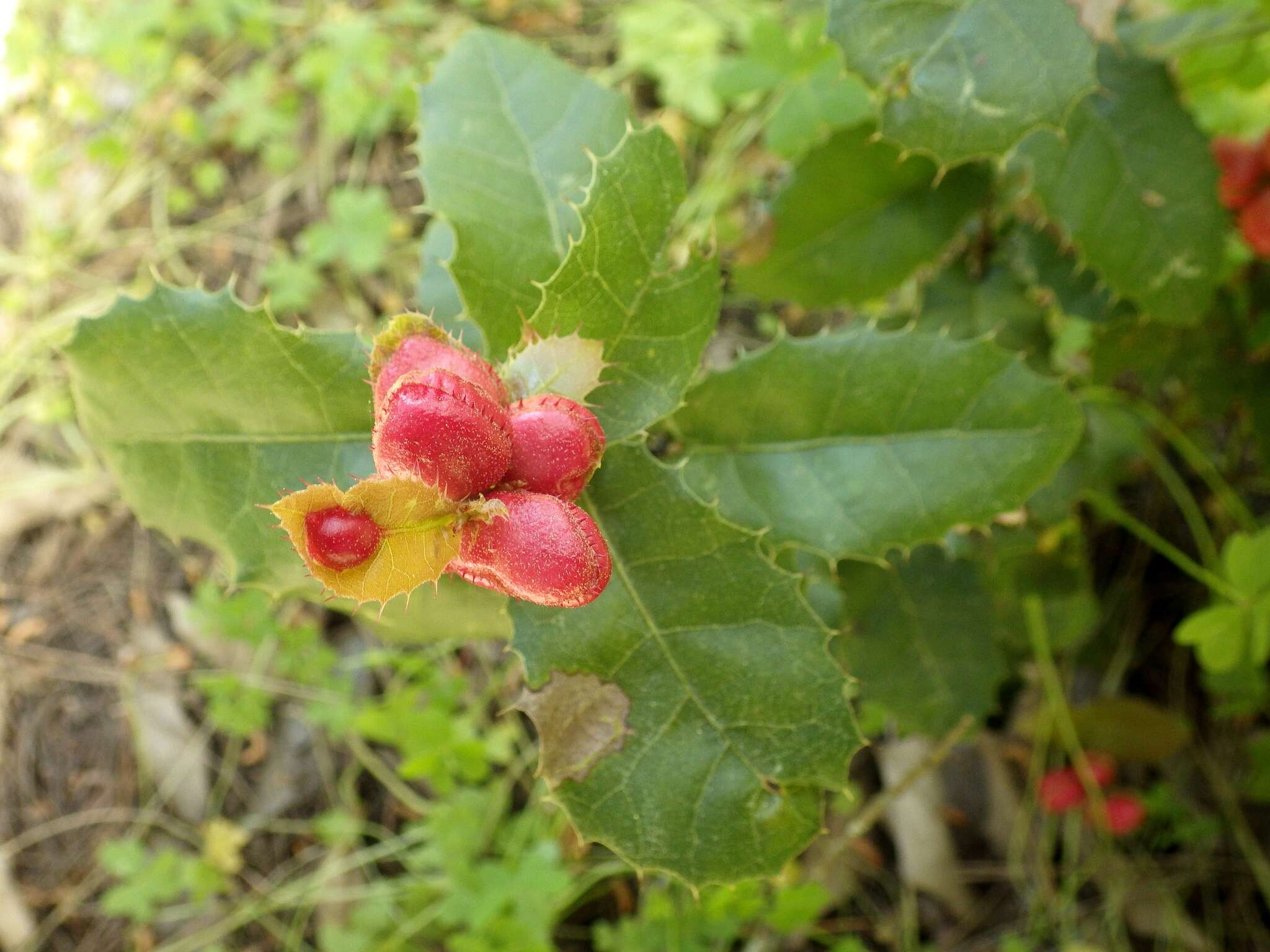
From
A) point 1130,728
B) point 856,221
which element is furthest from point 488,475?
point 1130,728

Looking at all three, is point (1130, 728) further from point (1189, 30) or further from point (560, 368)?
point (560, 368)

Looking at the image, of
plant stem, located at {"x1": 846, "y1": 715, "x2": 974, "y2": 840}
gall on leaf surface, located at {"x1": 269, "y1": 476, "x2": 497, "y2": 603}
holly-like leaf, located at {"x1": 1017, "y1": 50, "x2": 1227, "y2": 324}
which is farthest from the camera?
plant stem, located at {"x1": 846, "y1": 715, "x2": 974, "y2": 840}

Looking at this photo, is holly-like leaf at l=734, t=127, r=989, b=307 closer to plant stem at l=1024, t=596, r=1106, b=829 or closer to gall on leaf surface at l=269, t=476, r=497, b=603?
plant stem at l=1024, t=596, r=1106, b=829

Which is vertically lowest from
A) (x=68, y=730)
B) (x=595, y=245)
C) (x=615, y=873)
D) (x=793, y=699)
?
(x=68, y=730)

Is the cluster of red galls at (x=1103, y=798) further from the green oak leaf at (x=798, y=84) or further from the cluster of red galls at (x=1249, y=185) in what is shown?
the green oak leaf at (x=798, y=84)

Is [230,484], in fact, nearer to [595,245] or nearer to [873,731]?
[595,245]

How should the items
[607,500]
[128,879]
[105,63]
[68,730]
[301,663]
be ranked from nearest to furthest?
1. [607,500]
2. [301,663]
3. [128,879]
4. [68,730]
5. [105,63]

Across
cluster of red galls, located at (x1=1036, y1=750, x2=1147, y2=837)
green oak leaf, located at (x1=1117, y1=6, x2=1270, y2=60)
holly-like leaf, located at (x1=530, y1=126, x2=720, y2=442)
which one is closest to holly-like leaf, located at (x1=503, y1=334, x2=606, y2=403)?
holly-like leaf, located at (x1=530, y1=126, x2=720, y2=442)

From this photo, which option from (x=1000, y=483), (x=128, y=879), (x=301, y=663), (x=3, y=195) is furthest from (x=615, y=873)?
(x=3, y=195)
